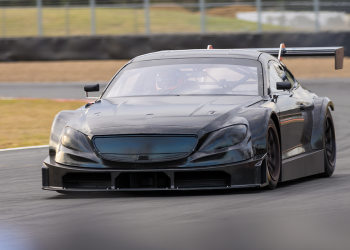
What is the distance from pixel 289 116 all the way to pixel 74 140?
6.81ft

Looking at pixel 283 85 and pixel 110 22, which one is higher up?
pixel 110 22

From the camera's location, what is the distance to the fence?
1046 inches

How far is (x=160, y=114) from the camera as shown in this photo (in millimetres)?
6730

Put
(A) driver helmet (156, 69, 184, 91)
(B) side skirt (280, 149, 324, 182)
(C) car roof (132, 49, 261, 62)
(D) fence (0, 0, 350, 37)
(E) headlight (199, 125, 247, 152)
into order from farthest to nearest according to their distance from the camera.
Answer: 1. (D) fence (0, 0, 350, 37)
2. (C) car roof (132, 49, 261, 62)
3. (A) driver helmet (156, 69, 184, 91)
4. (B) side skirt (280, 149, 324, 182)
5. (E) headlight (199, 125, 247, 152)

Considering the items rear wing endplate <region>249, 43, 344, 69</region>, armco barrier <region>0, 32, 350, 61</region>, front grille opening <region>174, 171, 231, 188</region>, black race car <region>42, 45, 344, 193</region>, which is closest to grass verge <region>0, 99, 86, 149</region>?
rear wing endplate <region>249, 43, 344, 69</region>

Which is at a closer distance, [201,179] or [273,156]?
[201,179]

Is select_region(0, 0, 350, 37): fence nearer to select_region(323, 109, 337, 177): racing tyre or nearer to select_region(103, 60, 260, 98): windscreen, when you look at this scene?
select_region(323, 109, 337, 177): racing tyre

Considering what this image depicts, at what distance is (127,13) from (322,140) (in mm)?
21151

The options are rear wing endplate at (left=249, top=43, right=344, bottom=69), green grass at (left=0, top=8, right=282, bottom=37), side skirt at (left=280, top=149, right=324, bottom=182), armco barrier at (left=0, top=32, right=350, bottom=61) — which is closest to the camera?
side skirt at (left=280, top=149, right=324, bottom=182)

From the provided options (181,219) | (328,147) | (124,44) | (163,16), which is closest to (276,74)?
(328,147)

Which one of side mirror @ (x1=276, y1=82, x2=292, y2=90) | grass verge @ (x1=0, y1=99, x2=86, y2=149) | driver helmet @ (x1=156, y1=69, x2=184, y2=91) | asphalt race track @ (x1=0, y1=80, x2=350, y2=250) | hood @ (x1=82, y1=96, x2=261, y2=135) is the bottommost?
grass verge @ (x1=0, y1=99, x2=86, y2=149)

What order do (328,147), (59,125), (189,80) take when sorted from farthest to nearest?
(328,147) → (189,80) → (59,125)

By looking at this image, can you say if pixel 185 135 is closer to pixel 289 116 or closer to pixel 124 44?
pixel 289 116

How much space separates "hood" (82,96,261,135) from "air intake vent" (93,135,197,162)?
0.05 metres
